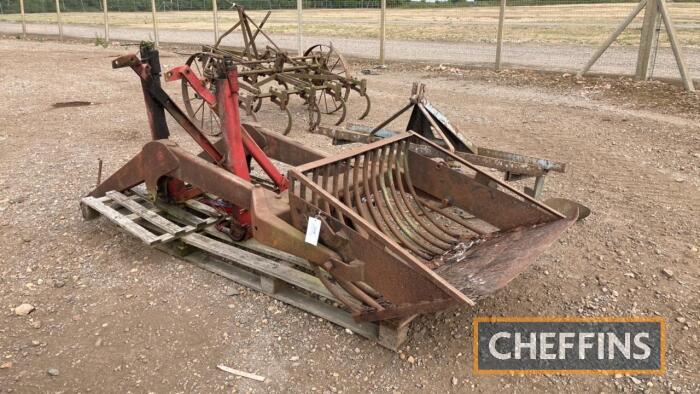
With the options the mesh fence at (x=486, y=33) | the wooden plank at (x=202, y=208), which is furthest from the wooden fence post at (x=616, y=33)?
the wooden plank at (x=202, y=208)

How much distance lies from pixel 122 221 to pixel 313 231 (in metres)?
1.83

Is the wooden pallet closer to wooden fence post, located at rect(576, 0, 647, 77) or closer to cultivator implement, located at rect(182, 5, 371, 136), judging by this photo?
cultivator implement, located at rect(182, 5, 371, 136)

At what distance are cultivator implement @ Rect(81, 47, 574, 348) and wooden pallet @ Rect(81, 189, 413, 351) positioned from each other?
1cm

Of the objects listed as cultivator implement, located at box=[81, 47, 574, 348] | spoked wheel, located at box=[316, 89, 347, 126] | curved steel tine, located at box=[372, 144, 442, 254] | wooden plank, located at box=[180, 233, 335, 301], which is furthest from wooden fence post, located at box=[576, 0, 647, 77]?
wooden plank, located at box=[180, 233, 335, 301]

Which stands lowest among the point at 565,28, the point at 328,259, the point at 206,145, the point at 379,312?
the point at 379,312

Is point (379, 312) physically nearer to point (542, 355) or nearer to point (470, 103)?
point (542, 355)

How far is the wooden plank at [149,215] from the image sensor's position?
366cm

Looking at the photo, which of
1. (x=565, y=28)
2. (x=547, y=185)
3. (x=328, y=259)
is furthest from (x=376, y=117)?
(x=565, y=28)

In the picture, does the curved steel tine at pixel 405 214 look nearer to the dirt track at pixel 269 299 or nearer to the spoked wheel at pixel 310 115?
the dirt track at pixel 269 299

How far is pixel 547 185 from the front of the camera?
16.5 feet

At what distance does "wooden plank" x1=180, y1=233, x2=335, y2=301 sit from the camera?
3.12 metres

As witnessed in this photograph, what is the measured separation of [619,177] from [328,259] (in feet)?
12.3

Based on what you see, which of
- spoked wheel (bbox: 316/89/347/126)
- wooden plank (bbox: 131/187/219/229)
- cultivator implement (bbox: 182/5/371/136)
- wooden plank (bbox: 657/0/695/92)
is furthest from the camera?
wooden plank (bbox: 657/0/695/92)

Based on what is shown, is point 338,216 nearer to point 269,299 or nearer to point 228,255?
point 269,299
